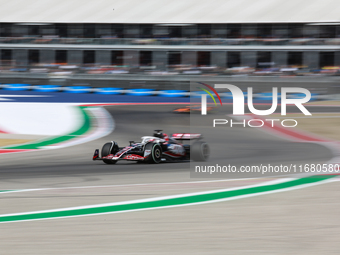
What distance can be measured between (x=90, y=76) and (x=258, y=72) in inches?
450

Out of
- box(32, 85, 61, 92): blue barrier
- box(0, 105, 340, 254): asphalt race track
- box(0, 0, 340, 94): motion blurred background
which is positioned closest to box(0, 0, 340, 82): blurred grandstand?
box(0, 0, 340, 94): motion blurred background

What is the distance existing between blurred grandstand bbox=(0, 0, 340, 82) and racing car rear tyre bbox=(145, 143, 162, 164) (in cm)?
2416

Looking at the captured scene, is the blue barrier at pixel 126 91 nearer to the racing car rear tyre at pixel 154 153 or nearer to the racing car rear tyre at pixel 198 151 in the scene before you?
the racing car rear tyre at pixel 198 151

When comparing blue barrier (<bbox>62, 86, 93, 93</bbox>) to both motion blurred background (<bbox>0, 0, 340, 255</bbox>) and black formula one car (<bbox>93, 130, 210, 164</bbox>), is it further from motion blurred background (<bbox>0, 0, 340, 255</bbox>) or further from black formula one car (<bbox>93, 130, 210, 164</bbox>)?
black formula one car (<bbox>93, 130, 210, 164</bbox>)

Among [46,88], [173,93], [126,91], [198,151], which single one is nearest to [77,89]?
[46,88]

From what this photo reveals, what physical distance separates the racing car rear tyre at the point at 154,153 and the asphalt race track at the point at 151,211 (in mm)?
216

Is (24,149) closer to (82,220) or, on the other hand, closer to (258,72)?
(82,220)

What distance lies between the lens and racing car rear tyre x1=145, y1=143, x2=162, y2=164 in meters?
10.1

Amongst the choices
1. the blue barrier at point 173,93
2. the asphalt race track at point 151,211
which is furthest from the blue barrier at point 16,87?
the asphalt race track at point 151,211

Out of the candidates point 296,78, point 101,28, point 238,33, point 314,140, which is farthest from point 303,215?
point 101,28

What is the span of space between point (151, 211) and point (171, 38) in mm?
33959

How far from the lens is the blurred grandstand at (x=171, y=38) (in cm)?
3581

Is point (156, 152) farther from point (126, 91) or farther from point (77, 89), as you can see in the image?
point (77, 89)

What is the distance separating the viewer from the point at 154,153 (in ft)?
33.3
